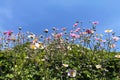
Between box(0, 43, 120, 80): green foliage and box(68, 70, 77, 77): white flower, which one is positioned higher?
box(0, 43, 120, 80): green foliage

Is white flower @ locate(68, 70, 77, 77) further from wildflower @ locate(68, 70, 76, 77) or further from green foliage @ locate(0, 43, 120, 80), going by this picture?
green foliage @ locate(0, 43, 120, 80)

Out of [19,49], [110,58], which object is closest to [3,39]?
[19,49]

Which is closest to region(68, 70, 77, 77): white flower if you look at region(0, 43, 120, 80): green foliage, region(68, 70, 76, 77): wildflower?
region(68, 70, 76, 77): wildflower

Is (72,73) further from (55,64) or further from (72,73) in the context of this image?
(55,64)

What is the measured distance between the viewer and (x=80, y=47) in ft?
33.6

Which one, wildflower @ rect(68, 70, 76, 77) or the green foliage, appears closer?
wildflower @ rect(68, 70, 76, 77)

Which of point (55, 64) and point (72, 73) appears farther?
point (55, 64)

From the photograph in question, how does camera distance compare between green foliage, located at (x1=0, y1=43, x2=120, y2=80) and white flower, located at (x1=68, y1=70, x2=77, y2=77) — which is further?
green foliage, located at (x1=0, y1=43, x2=120, y2=80)

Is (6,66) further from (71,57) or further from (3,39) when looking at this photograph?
(3,39)

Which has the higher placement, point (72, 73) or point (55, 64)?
point (55, 64)

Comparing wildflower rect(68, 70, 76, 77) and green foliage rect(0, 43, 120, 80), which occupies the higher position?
green foliage rect(0, 43, 120, 80)

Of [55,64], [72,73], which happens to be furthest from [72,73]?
[55,64]

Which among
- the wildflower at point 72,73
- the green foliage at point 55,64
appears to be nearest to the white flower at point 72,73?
the wildflower at point 72,73

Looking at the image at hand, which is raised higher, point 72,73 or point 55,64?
point 55,64
